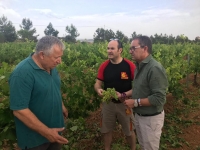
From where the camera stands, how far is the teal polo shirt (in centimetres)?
192

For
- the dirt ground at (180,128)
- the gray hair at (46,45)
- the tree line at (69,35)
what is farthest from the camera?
the tree line at (69,35)

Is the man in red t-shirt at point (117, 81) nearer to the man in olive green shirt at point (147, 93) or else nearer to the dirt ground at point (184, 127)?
the man in olive green shirt at point (147, 93)

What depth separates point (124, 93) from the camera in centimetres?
323

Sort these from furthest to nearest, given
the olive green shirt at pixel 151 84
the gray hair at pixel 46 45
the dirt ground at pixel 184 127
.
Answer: the dirt ground at pixel 184 127 → the olive green shirt at pixel 151 84 → the gray hair at pixel 46 45

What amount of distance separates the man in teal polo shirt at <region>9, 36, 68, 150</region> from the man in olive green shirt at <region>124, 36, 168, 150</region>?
105cm

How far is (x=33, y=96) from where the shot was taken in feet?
6.77

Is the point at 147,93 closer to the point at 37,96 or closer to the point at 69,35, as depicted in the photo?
the point at 37,96

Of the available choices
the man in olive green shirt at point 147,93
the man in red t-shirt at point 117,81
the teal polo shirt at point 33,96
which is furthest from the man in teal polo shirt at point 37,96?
the man in red t-shirt at point 117,81

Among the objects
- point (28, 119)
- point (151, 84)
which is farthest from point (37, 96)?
point (151, 84)

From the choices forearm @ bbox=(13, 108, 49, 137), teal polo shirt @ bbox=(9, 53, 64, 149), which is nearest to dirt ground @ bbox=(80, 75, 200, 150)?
teal polo shirt @ bbox=(9, 53, 64, 149)

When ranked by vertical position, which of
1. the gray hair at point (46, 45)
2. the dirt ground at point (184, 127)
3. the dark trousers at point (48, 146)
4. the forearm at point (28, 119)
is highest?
the gray hair at point (46, 45)

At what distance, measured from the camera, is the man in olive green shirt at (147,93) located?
2553 mm

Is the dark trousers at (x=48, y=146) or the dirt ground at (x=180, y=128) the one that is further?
the dirt ground at (x=180, y=128)

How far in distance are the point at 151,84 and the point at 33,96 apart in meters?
1.38
